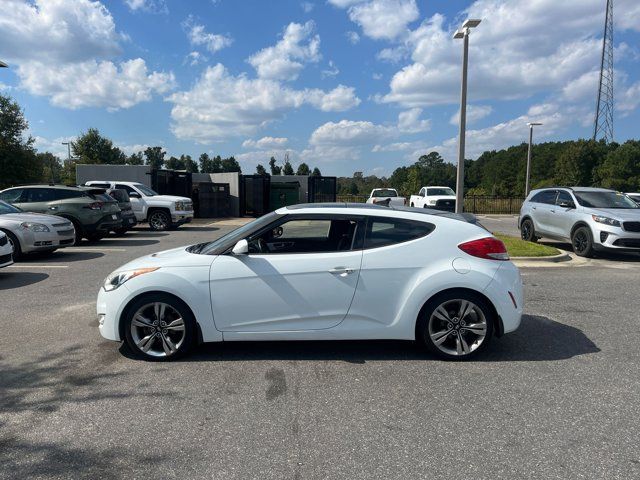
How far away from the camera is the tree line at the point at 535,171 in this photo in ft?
206

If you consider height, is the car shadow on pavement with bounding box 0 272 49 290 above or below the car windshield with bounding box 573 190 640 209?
below

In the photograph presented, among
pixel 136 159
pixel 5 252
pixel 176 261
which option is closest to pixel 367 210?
pixel 176 261

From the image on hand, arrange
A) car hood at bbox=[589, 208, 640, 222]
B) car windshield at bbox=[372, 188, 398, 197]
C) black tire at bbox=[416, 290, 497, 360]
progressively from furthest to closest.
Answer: car windshield at bbox=[372, 188, 398, 197] → car hood at bbox=[589, 208, 640, 222] → black tire at bbox=[416, 290, 497, 360]

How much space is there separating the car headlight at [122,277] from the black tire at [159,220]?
1486 centimetres

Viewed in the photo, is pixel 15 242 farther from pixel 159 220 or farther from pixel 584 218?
pixel 584 218

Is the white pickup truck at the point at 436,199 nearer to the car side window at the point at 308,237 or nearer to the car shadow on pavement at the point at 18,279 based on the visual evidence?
the car shadow on pavement at the point at 18,279

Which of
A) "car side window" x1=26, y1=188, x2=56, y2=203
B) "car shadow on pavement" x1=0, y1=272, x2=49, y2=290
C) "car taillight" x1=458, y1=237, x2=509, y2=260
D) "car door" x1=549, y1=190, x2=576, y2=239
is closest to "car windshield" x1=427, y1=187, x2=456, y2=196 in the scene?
"car door" x1=549, y1=190, x2=576, y2=239

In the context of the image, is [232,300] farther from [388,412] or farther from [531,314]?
[531,314]

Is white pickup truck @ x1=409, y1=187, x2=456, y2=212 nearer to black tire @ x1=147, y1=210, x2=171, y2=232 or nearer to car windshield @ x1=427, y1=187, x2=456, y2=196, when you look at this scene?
car windshield @ x1=427, y1=187, x2=456, y2=196

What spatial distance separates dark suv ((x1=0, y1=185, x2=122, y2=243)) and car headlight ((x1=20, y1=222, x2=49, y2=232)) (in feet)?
9.22

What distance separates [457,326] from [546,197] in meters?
10.8

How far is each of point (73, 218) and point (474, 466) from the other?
13.3 m

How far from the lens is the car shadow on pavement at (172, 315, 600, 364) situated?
185 inches

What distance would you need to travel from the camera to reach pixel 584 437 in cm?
321
